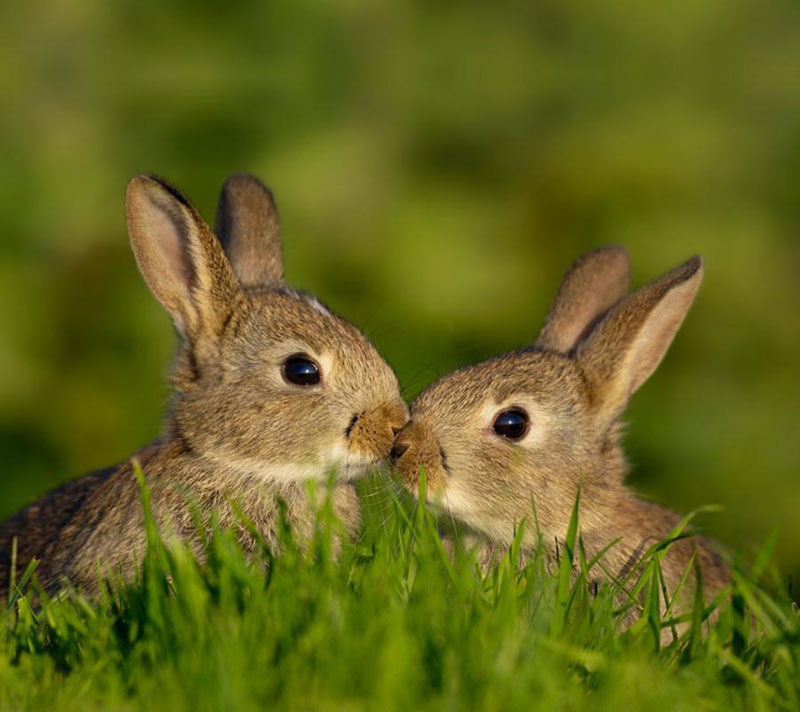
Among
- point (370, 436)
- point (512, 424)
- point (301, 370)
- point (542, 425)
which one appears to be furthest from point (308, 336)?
point (542, 425)

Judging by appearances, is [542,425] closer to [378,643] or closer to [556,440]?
[556,440]

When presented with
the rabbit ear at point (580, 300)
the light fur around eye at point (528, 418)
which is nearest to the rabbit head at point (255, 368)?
the light fur around eye at point (528, 418)

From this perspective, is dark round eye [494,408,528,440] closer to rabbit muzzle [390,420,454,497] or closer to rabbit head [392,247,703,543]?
→ rabbit head [392,247,703,543]

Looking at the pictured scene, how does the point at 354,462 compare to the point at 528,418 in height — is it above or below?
below

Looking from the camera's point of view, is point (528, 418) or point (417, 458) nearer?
point (417, 458)

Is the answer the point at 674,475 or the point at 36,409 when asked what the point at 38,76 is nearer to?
the point at 36,409

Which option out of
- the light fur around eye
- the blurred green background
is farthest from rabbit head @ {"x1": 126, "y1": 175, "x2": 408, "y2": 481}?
the blurred green background
